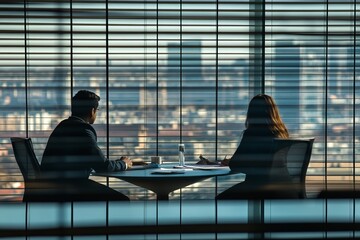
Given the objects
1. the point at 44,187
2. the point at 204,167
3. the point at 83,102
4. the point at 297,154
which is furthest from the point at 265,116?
the point at 44,187

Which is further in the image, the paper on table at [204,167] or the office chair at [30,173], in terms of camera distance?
the paper on table at [204,167]

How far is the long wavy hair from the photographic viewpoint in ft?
7.45

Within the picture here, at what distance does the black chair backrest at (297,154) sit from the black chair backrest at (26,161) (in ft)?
3.08

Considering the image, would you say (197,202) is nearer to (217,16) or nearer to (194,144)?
(194,144)

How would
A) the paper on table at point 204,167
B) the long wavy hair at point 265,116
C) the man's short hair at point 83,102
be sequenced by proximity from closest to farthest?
the man's short hair at point 83,102, the long wavy hair at point 265,116, the paper on table at point 204,167

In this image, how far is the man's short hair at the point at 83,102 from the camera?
7.10 feet

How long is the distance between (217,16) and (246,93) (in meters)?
0.32

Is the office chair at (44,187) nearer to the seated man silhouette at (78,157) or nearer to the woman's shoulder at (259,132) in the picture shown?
the seated man silhouette at (78,157)

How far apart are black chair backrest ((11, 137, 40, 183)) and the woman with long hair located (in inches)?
28.2

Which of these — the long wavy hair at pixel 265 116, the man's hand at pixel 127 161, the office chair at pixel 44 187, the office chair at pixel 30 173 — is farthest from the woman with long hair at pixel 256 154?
the office chair at pixel 30 173

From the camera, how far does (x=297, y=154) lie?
7.88 feet

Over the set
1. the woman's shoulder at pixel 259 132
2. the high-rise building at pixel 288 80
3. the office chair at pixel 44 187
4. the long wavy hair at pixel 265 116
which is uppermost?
the high-rise building at pixel 288 80

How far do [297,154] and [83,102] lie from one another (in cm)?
89

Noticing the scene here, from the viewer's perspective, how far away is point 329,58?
2.33 metres
